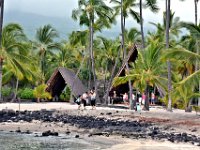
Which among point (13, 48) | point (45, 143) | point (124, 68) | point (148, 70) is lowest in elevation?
point (45, 143)

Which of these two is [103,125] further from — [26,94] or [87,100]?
[26,94]

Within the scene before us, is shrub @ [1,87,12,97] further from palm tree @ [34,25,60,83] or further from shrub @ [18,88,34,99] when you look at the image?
palm tree @ [34,25,60,83]

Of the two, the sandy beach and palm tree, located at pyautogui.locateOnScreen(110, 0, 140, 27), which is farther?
palm tree, located at pyautogui.locateOnScreen(110, 0, 140, 27)

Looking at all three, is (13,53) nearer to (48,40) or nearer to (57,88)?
(57,88)

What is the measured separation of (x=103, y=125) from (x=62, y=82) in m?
23.6

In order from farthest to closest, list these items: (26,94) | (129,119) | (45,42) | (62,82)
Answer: (45,42) < (62,82) < (26,94) < (129,119)

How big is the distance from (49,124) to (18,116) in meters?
3.72

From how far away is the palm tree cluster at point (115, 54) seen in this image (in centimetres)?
2953

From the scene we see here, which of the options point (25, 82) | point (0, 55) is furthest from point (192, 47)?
point (25, 82)

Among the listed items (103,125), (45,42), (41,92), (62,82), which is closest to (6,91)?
(62,82)

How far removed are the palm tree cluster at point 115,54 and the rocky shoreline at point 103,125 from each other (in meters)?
3.30

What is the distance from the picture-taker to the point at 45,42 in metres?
54.0

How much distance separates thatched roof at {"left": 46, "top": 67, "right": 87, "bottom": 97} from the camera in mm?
42731

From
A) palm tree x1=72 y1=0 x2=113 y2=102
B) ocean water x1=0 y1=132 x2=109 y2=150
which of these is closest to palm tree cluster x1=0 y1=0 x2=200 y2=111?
palm tree x1=72 y1=0 x2=113 y2=102
